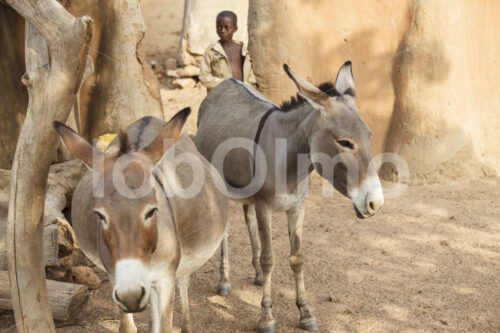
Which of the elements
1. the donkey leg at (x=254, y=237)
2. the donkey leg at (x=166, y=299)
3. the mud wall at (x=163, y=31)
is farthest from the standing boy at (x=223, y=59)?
the mud wall at (x=163, y=31)

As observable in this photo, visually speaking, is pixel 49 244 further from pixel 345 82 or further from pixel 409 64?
pixel 409 64

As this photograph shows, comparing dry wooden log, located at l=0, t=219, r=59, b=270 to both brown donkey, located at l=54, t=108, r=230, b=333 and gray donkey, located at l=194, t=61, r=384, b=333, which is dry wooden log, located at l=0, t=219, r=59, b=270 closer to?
brown donkey, located at l=54, t=108, r=230, b=333

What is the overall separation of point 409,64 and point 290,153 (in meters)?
4.26

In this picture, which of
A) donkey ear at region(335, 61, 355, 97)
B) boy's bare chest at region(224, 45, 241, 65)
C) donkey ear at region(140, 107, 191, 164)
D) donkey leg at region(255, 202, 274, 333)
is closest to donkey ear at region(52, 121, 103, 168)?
donkey ear at region(140, 107, 191, 164)

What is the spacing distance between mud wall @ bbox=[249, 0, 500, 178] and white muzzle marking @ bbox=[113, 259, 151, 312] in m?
5.75

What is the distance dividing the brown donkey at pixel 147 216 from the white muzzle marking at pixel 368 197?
2.93ft

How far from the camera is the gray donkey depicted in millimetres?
3260

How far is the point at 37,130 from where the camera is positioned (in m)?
3.15

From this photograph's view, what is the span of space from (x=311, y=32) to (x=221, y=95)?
3340mm

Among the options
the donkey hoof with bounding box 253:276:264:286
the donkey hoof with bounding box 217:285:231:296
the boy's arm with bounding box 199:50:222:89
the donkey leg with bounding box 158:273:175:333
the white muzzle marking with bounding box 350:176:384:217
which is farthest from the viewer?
the boy's arm with bounding box 199:50:222:89

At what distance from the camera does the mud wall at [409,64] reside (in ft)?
23.4

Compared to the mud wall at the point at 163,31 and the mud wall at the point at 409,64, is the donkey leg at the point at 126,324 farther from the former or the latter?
the mud wall at the point at 163,31

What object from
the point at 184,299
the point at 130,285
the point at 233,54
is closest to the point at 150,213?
the point at 130,285

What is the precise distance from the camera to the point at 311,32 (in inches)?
304
